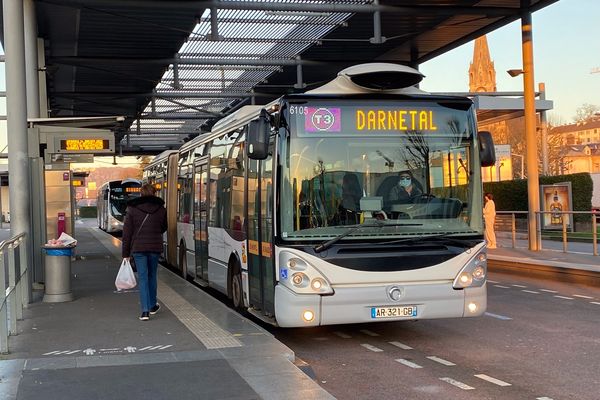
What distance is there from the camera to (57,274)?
10.7 meters

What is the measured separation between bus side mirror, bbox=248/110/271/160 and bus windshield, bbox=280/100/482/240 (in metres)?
0.24

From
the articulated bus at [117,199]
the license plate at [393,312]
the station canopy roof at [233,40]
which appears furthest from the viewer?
the articulated bus at [117,199]

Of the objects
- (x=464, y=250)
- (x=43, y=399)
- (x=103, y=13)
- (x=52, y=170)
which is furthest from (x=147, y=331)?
(x=103, y=13)

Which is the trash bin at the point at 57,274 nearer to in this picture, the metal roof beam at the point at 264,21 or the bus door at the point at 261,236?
the bus door at the point at 261,236

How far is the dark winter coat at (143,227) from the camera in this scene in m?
9.38

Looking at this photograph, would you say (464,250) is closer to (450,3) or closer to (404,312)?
(404,312)

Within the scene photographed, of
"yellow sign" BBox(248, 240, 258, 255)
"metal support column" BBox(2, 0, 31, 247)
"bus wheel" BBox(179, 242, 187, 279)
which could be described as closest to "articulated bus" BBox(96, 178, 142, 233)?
"bus wheel" BBox(179, 242, 187, 279)

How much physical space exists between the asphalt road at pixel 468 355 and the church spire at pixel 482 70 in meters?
144

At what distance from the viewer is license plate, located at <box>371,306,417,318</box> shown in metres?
7.86

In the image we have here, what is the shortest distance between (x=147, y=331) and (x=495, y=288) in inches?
298

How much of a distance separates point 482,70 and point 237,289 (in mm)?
149282

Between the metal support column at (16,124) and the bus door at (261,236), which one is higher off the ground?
the metal support column at (16,124)

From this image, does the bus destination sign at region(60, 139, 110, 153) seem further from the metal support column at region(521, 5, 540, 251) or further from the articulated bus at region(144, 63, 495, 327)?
the metal support column at region(521, 5, 540, 251)

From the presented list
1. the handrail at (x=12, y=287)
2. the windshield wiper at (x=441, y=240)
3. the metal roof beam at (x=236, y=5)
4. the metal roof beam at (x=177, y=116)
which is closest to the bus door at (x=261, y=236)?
the windshield wiper at (x=441, y=240)
